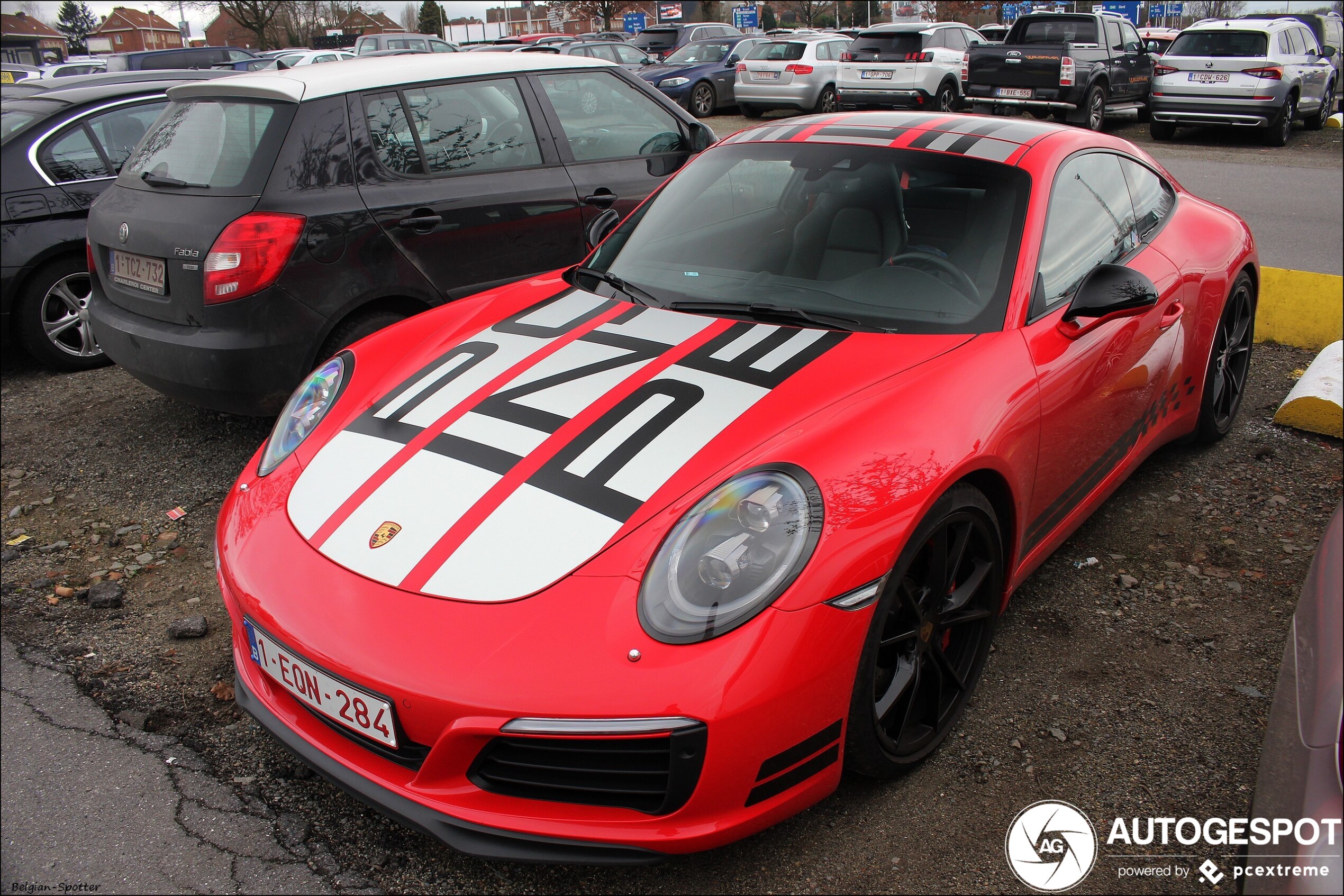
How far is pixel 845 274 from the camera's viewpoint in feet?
9.29

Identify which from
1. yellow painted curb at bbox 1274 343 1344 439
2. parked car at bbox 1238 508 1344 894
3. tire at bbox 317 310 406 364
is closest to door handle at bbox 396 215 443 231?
tire at bbox 317 310 406 364

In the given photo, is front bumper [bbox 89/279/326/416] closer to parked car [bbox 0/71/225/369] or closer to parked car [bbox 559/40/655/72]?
parked car [bbox 0/71/225/369]

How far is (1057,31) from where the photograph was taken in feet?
47.5

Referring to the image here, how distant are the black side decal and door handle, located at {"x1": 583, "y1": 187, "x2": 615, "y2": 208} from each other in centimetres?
328

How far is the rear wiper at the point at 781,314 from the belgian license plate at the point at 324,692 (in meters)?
1.41

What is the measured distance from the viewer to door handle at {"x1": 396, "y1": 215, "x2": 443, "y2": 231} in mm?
4113

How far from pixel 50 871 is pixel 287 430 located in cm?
119

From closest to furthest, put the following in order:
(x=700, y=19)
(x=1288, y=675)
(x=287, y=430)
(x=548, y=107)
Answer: (x=1288, y=675) < (x=287, y=430) < (x=548, y=107) < (x=700, y=19)

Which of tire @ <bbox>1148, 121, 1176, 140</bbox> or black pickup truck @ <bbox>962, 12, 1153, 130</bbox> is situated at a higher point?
black pickup truck @ <bbox>962, 12, 1153, 130</bbox>

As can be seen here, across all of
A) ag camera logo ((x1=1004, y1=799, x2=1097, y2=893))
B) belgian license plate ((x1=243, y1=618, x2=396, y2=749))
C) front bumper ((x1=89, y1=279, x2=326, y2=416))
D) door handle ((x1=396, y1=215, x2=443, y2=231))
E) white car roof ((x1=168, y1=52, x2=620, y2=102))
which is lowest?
ag camera logo ((x1=1004, y1=799, x2=1097, y2=893))

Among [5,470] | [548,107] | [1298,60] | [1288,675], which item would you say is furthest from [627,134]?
[1298,60]

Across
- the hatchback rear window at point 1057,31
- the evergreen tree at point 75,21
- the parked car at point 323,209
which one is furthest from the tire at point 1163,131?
the evergreen tree at point 75,21

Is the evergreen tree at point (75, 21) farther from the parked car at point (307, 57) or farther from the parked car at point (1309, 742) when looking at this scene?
the parked car at point (1309, 742)

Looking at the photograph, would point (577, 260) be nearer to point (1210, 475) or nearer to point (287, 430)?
point (287, 430)
